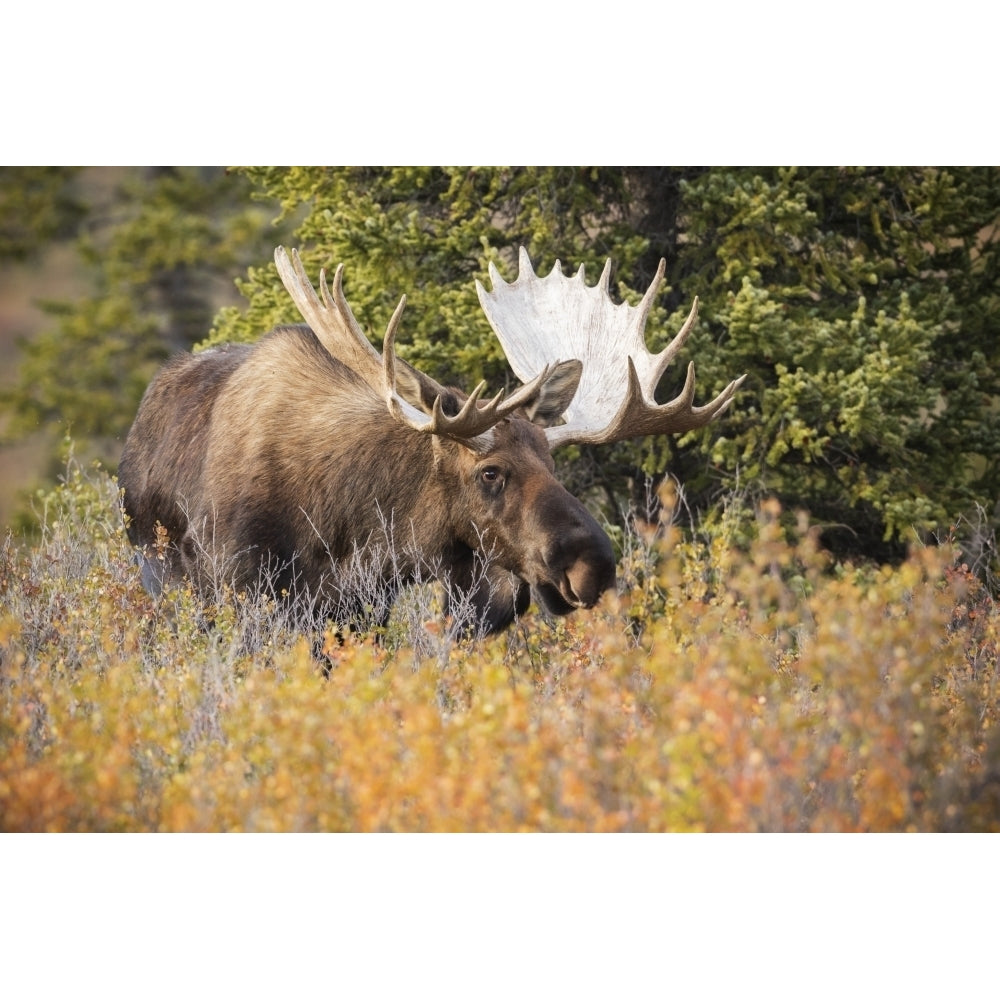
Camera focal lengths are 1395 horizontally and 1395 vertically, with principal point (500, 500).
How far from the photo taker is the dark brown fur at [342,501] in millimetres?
5418

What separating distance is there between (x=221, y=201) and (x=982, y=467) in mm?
6629

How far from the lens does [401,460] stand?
5.73 m

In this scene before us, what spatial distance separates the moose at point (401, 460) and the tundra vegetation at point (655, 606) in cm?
22

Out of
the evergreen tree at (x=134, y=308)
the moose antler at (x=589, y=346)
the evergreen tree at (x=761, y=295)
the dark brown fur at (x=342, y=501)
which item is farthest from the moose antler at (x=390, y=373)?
the evergreen tree at (x=134, y=308)

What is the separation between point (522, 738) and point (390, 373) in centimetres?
185

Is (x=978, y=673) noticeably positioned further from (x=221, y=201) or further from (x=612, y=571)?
(x=221, y=201)

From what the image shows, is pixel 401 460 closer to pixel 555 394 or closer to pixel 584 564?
pixel 555 394

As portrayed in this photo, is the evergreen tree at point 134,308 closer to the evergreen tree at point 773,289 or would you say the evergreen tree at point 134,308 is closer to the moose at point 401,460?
the evergreen tree at point 773,289

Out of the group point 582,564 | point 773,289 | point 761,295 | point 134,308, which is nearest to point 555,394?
point 582,564

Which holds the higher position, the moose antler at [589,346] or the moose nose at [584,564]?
the moose antler at [589,346]

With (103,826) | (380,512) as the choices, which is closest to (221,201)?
(380,512)

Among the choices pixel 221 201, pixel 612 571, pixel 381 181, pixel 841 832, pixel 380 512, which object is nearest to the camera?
pixel 841 832

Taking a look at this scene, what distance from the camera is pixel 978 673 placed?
5371 millimetres
